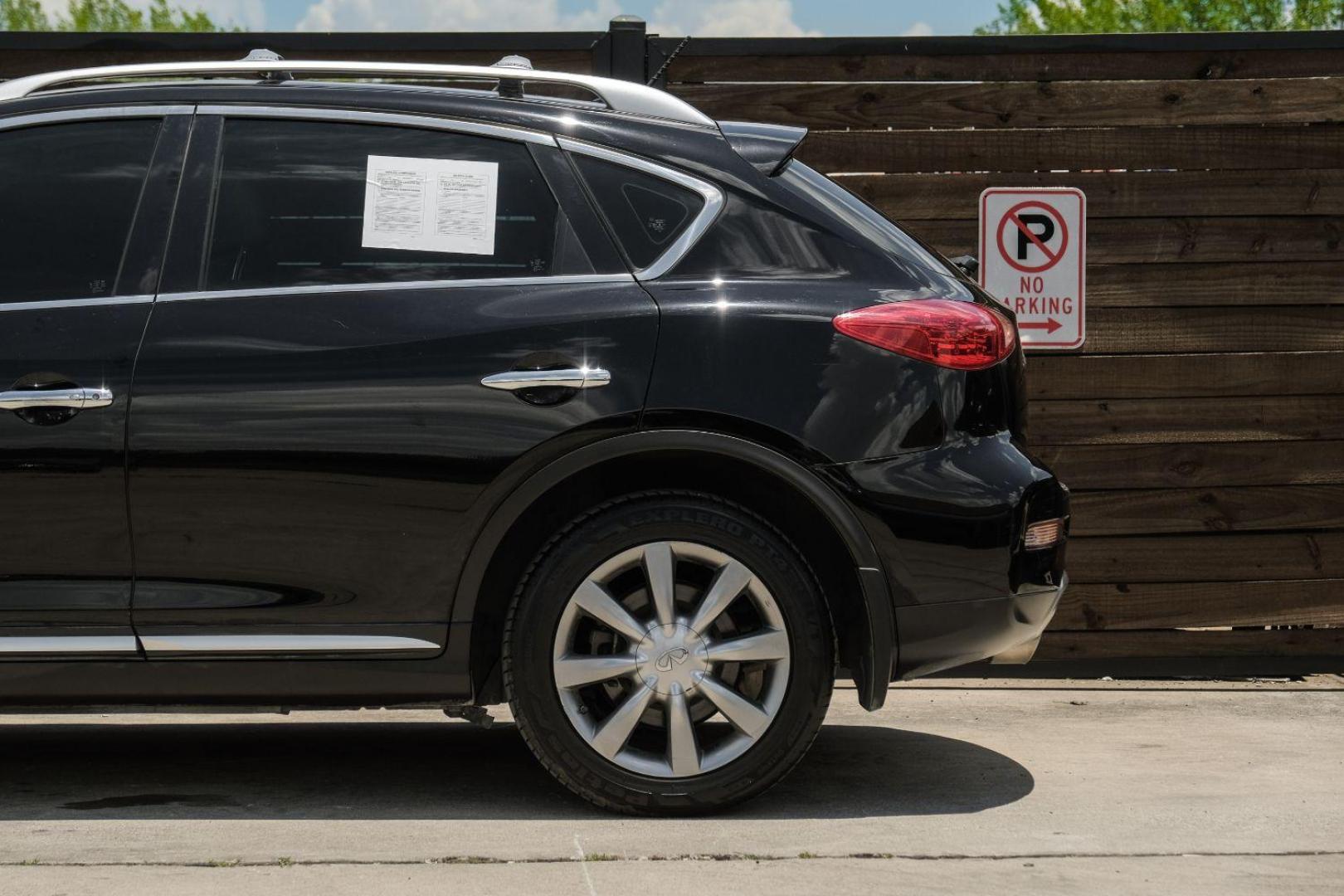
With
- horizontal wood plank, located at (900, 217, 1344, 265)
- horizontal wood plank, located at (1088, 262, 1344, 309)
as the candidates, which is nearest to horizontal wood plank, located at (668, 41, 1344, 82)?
horizontal wood plank, located at (900, 217, 1344, 265)

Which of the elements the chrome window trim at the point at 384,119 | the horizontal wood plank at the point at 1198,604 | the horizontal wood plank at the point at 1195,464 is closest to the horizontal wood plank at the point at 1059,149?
the horizontal wood plank at the point at 1195,464

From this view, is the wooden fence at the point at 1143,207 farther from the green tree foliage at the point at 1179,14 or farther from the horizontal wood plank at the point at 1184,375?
the green tree foliage at the point at 1179,14

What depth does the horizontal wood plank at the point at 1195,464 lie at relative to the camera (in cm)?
660

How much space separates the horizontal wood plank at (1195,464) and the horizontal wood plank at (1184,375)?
0.20 m

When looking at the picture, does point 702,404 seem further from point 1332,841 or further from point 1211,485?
point 1211,485

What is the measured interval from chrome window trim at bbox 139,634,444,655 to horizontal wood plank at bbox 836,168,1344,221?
3.02 m

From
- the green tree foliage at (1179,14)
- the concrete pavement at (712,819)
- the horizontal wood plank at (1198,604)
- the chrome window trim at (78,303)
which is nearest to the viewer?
the concrete pavement at (712,819)

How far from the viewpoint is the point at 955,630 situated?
4305mm

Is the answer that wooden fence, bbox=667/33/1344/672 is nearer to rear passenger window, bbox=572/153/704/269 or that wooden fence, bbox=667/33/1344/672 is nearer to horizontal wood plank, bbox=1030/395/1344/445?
horizontal wood plank, bbox=1030/395/1344/445

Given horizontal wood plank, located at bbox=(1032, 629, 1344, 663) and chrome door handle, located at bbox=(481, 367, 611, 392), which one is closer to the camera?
chrome door handle, located at bbox=(481, 367, 611, 392)

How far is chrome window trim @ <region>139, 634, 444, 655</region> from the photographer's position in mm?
4238

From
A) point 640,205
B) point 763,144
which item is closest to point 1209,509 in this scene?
point 763,144

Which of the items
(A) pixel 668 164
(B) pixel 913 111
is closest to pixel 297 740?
(A) pixel 668 164

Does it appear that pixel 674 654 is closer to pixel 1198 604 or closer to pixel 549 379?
pixel 549 379
